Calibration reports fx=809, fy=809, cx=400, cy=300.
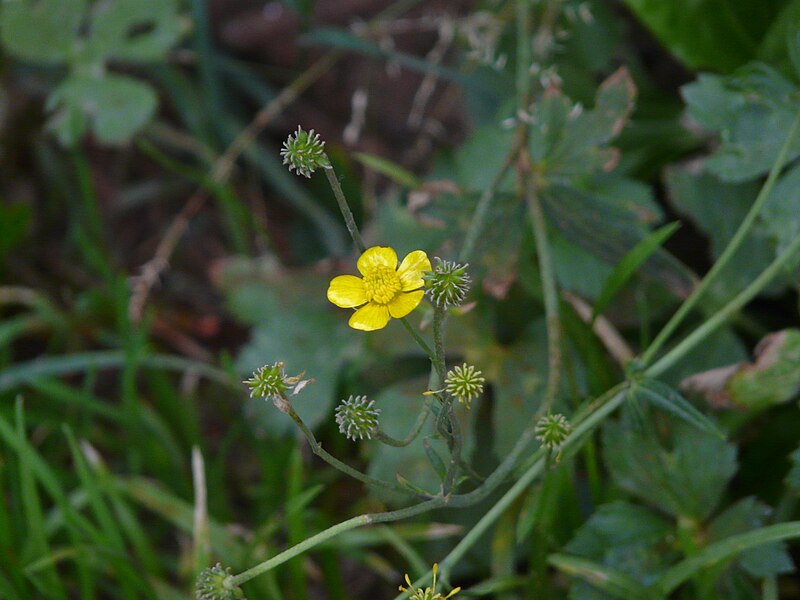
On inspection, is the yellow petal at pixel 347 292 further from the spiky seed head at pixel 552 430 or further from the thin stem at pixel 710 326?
the thin stem at pixel 710 326

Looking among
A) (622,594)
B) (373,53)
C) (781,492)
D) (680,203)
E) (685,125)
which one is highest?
(373,53)

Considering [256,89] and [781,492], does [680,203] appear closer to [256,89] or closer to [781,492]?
[781,492]

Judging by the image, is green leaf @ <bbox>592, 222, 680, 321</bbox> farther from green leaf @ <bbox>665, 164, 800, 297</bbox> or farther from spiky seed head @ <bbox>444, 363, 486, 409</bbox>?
spiky seed head @ <bbox>444, 363, 486, 409</bbox>

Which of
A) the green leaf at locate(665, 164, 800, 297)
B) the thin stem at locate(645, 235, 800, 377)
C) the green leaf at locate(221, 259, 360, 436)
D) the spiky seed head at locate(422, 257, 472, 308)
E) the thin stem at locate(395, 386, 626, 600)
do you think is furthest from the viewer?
the green leaf at locate(221, 259, 360, 436)

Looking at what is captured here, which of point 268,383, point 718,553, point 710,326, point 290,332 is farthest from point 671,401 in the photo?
point 290,332

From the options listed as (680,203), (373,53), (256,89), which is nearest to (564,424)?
(680,203)

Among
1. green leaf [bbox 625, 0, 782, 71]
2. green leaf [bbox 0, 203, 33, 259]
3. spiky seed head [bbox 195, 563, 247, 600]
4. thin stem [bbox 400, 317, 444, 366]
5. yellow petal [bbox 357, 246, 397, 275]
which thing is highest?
green leaf [bbox 0, 203, 33, 259]

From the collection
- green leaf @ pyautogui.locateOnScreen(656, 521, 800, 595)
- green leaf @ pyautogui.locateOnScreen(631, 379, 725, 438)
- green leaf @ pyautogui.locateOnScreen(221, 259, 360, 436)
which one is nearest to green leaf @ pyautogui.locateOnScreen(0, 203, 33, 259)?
Answer: green leaf @ pyautogui.locateOnScreen(221, 259, 360, 436)

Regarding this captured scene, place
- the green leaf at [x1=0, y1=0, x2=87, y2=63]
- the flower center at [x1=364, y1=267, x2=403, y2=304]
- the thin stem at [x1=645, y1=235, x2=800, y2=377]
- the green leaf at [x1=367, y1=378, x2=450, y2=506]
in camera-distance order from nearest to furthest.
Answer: the flower center at [x1=364, y1=267, x2=403, y2=304] < the thin stem at [x1=645, y1=235, x2=800, y2=377] < the green leaf at [x1=367, y1=378, x2=450, y2=506] < the green leaf at [x1=0, y1=0, x2=87, y2=63]

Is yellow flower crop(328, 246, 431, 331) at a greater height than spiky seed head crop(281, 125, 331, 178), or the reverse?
spiky seed head crop(281, 125, 331, 178)
